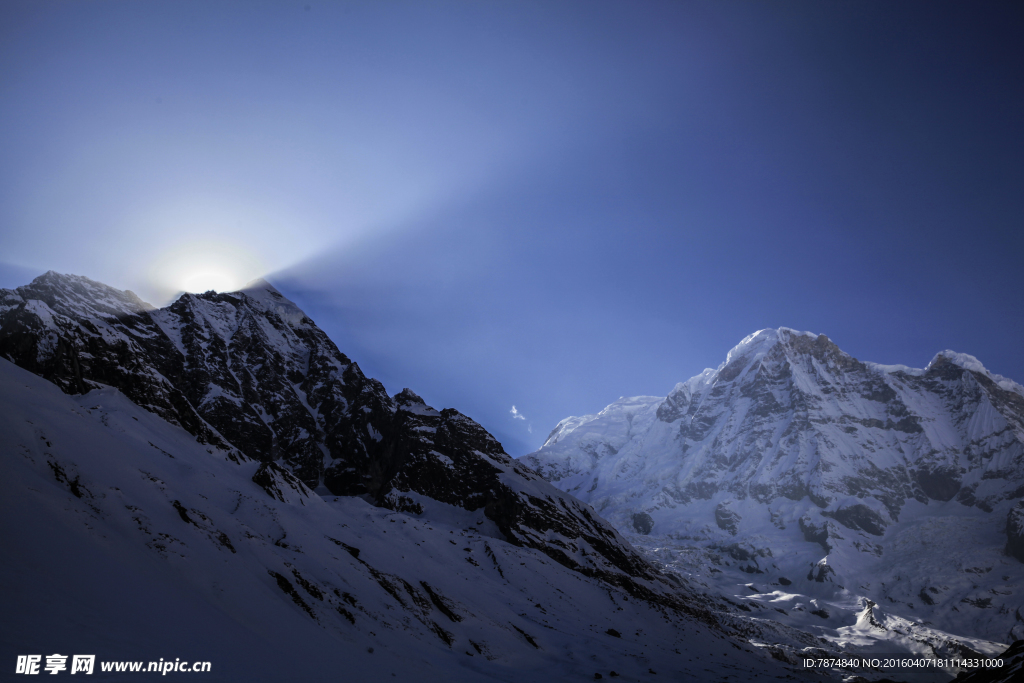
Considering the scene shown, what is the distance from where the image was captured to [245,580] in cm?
3800

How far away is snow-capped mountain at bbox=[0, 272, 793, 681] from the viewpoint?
2839cm

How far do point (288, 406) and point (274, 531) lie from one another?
98683 millimetres

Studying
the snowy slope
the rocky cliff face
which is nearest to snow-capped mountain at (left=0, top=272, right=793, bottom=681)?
the snowy slope

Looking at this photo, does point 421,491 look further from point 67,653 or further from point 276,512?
point 67,653

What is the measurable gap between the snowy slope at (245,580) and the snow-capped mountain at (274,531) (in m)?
0.23

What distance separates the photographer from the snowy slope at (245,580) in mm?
25516

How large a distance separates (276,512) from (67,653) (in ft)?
131

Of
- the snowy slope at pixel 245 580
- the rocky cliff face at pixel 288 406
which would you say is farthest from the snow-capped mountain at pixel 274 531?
the rocky cliff face at pixel 288 406

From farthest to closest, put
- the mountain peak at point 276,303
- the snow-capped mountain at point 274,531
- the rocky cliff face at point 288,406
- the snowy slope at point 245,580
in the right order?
the mountain peak at point 276,303 < the rocky cliff face at point 288,406 < the snow-capped mountain at point 274,531 < the snowy slope at point 245,580

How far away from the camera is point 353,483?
128500mm

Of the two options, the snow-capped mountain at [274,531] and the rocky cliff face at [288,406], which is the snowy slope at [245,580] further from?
the rocky cliff face at [288,406]

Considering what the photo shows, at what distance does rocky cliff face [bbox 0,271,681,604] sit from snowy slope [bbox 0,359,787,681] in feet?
62.2

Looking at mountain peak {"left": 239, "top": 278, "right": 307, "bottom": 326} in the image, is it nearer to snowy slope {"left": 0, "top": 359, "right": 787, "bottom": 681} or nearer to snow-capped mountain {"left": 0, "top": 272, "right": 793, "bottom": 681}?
snow-capped mountain {"left": 0, "top": 272, "right": 793, "bottom": 681}

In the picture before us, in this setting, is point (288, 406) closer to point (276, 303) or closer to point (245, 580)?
point (276, 303)
